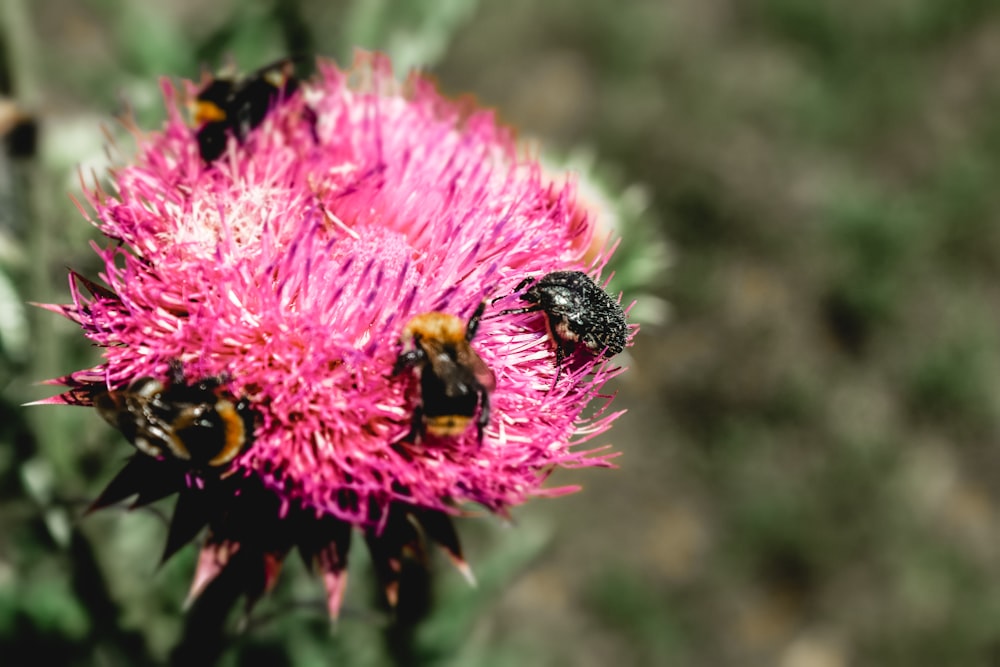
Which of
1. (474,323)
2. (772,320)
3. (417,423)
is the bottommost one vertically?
(417,423)

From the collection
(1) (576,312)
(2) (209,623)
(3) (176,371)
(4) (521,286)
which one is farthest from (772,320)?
(3) (176,371)

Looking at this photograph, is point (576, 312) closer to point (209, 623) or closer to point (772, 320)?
point (209, 623)

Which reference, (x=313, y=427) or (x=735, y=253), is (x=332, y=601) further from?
(x=735, y=253)

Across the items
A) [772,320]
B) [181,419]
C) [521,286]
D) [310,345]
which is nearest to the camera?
Result: [181,419]

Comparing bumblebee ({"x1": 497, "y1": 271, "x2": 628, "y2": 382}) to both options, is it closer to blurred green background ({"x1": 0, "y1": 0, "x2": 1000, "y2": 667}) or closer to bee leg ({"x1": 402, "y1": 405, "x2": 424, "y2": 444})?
bee leg ({"x1": 402, "y1": 405, "x2": 424, "y2": 444})

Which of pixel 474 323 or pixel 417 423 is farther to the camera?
pixel 474 323

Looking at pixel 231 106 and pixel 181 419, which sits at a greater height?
pixel 231 106
